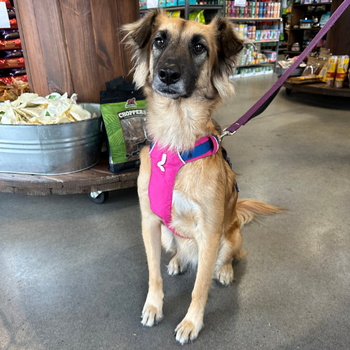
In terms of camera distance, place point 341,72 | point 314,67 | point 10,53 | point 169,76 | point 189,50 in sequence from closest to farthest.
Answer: point 169,76
point 189,50
point 10,53
point 341,72
point 314,67

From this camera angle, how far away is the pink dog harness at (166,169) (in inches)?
42.5

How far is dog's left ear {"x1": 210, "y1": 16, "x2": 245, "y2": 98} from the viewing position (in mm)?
1137

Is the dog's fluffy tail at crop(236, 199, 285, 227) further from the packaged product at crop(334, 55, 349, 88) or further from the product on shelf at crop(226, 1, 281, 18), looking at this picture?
the product on shelf at crop(226, 1, 281, 18)

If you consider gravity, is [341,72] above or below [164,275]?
above

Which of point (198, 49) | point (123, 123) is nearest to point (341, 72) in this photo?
point (123, 123)

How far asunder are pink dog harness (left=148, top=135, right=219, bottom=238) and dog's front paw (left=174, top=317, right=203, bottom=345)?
0.39 metres

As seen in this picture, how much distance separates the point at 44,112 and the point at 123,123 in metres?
0.49

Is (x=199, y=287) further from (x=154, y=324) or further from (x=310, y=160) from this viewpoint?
(x=310, y=160)

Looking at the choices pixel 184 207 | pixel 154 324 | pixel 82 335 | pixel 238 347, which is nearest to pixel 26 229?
pixel 82 335

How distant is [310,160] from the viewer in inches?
105

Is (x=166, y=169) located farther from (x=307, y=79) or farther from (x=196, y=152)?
(x=307, y=79)

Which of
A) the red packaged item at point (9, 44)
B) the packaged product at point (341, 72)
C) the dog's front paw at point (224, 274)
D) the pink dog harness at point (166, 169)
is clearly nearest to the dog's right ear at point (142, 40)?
the pink dog harness at point (166, 169)

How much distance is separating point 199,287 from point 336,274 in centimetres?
74

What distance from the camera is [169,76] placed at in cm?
103
